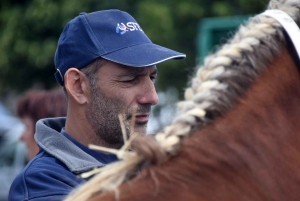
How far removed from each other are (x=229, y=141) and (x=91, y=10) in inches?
307

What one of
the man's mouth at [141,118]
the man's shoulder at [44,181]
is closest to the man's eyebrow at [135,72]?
the man's mouth at [141,118]

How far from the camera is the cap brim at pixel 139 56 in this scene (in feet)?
7.47

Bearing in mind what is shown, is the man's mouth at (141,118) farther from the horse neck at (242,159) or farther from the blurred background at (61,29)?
the blurred background at (61,29)

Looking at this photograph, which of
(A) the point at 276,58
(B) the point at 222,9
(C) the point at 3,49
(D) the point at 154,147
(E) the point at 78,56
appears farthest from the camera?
(C) the point at 3,49

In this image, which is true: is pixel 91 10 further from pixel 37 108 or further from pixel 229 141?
pixel 229 141

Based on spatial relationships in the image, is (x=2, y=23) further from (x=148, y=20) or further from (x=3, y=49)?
(x=148, y=20)

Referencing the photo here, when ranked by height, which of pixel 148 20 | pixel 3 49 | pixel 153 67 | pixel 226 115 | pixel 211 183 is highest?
pixel 226 115

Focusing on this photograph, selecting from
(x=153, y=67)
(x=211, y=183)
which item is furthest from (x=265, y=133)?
(x=153, y=67)

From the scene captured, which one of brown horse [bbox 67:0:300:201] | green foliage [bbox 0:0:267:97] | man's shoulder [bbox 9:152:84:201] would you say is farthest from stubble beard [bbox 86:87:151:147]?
green foliage [bbox 0:0:267:97]

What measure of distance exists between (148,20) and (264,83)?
7334 millimetres

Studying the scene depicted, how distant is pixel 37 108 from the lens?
470cm

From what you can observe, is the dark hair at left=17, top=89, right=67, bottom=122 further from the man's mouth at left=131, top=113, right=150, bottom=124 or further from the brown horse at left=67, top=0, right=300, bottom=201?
the brown horse at left=67, top=0, right=300, bottom=201

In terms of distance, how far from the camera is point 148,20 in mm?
8672

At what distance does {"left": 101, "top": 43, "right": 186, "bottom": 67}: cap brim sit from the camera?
89.6 inches
